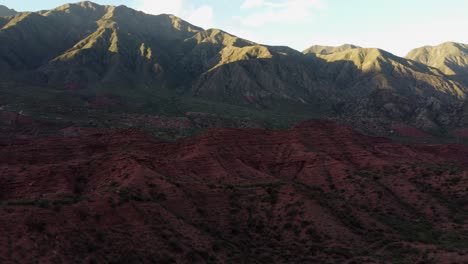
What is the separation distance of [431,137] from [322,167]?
91.2m

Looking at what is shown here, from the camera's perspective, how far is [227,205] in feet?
128

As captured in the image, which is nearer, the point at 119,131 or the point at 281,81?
the point at 119,131

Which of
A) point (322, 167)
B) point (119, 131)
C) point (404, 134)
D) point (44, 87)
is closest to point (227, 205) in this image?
point (322, 167)

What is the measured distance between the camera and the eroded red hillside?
88.6 feet

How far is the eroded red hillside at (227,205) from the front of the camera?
2702 centimetres

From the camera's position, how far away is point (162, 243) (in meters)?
28.8

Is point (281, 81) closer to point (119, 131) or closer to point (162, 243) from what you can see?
point (119, 131)

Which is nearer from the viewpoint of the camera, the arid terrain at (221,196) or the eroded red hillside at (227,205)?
the eroded red hillside at (227,205)

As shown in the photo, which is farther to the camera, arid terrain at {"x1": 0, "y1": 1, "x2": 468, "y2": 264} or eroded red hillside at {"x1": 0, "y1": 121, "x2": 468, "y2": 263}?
arid terrain at {"x1": 0, "y1": 1, "x2": 468, "y2": 264}

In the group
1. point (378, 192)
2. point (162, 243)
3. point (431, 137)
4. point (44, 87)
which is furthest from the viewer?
point (44, 87)

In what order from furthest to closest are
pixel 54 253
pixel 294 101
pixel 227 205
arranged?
pixel 294 101 < pixel 227 205 < pixel 54 253

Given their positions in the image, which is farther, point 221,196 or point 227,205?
point 221,196

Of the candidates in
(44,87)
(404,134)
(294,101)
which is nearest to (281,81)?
(294,101)

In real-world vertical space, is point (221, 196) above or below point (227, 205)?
above
